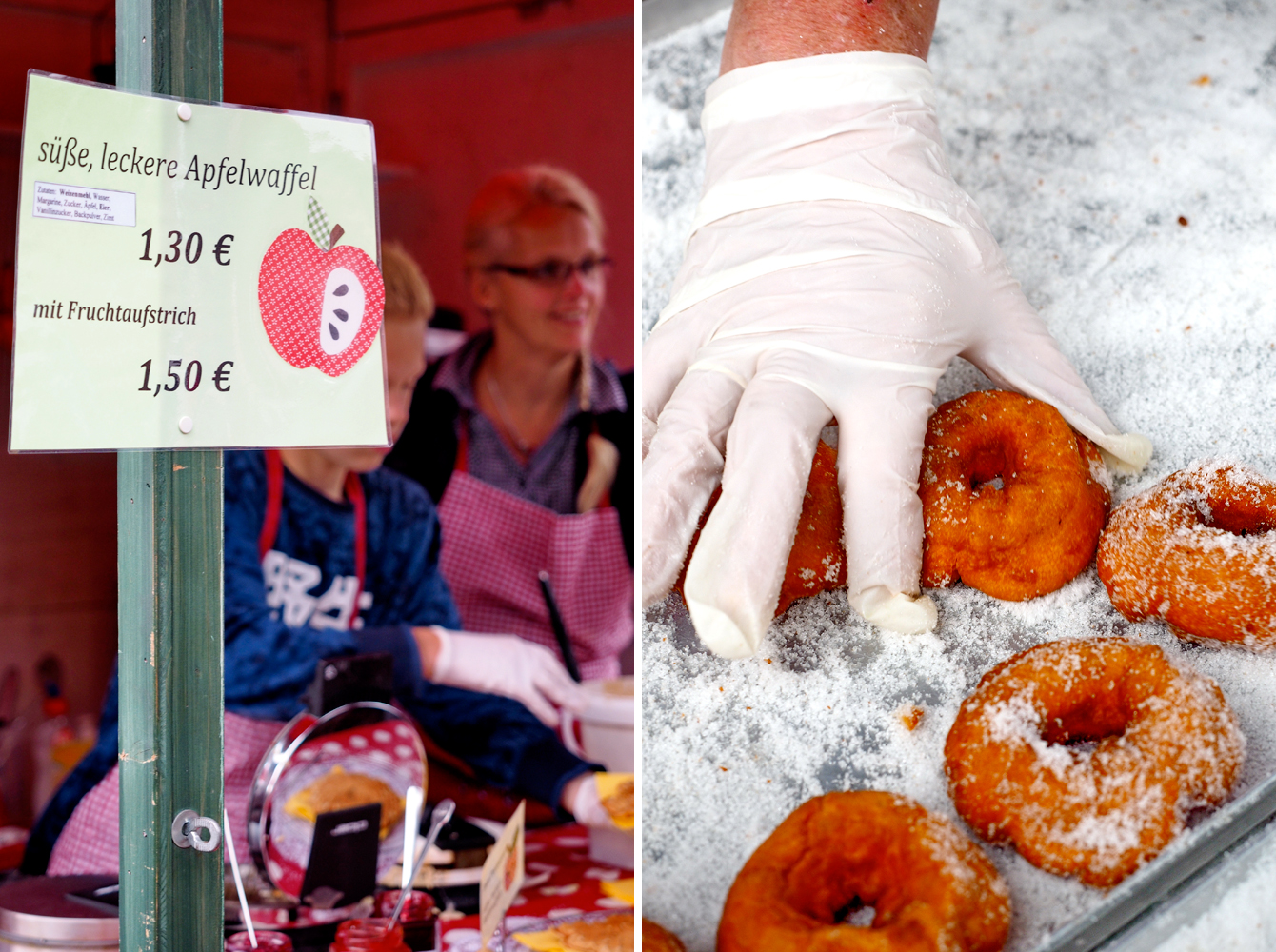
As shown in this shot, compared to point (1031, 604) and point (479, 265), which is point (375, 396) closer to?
point (1031, 604)

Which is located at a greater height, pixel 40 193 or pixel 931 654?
pixel 40 193

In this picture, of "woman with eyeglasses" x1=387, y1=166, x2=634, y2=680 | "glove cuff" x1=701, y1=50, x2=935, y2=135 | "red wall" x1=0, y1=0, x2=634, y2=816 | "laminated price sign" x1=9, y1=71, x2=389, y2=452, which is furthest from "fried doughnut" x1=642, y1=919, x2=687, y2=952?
"red wall" x1=0, y1=0, x2=634, y2=816

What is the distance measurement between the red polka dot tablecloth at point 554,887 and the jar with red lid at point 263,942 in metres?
0.21

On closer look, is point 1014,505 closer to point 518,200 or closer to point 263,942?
point 263,942

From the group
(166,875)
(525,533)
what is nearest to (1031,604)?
(166,875)

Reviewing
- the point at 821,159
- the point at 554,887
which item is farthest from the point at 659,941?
the point at 554,887

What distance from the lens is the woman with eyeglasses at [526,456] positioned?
6.52ft

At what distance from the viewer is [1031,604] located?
892 millimetres

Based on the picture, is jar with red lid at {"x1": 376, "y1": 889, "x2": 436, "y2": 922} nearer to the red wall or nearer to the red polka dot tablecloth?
the red polka dot tablecloth

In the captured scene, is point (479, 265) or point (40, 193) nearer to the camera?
point (40, 193)

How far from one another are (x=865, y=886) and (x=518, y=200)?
1.54m

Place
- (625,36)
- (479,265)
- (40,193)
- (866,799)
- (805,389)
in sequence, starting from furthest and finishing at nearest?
(479,265), (625,36), (805,389), (866,799), (40,193)

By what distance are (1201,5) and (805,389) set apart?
0.61m

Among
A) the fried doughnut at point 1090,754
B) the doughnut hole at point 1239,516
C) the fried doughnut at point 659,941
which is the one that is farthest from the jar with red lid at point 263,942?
the doughnut hole at point 1239,516
